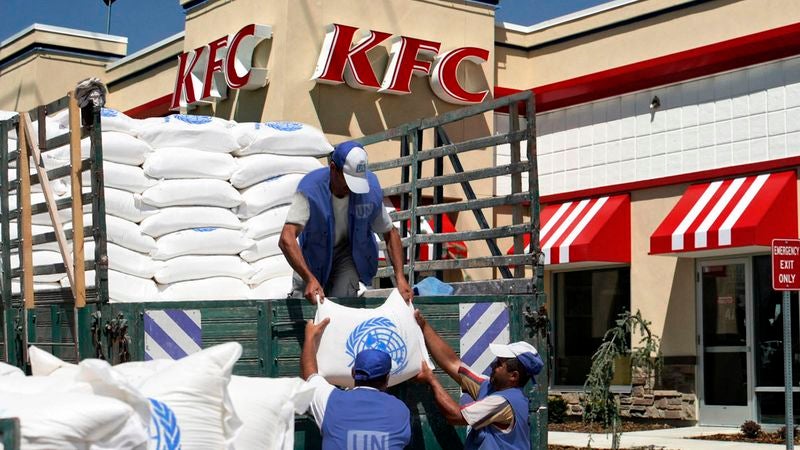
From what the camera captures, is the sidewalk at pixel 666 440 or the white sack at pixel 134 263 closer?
the white sack at pixel 134 263

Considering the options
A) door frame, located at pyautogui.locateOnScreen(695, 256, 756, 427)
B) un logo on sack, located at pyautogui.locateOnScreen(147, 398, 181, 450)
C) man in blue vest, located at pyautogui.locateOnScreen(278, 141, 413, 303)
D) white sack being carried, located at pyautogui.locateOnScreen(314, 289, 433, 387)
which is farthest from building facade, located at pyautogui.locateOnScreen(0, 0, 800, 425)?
un logo on sack, located at pyautogui.locateOnScreen(147, 398, 181, 450)

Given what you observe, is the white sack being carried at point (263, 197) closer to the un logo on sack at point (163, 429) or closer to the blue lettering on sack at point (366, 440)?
the blue lettering on sack at point (366, 440)

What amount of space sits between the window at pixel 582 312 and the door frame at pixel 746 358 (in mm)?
1605

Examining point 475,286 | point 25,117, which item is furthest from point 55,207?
point 475,286

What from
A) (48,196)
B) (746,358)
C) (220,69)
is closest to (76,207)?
(48,196)

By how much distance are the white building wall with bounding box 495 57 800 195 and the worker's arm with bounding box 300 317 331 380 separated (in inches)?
480

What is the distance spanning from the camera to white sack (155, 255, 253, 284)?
8.97 meters

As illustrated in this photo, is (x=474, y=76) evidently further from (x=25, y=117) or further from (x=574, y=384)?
(x=25, y=117)

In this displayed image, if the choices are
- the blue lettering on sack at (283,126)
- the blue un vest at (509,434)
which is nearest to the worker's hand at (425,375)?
the blue un vest at (509,434)

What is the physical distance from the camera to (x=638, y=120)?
19.8 m

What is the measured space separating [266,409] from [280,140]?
4.78 metres

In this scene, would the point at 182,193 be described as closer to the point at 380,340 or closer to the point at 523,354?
the point at 380,340

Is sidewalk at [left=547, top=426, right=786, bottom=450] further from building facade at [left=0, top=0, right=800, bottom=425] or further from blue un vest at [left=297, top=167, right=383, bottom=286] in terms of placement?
blue un vest at [left=297, top=167, right=383, bottom=286]

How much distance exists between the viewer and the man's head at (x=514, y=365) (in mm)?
6434
